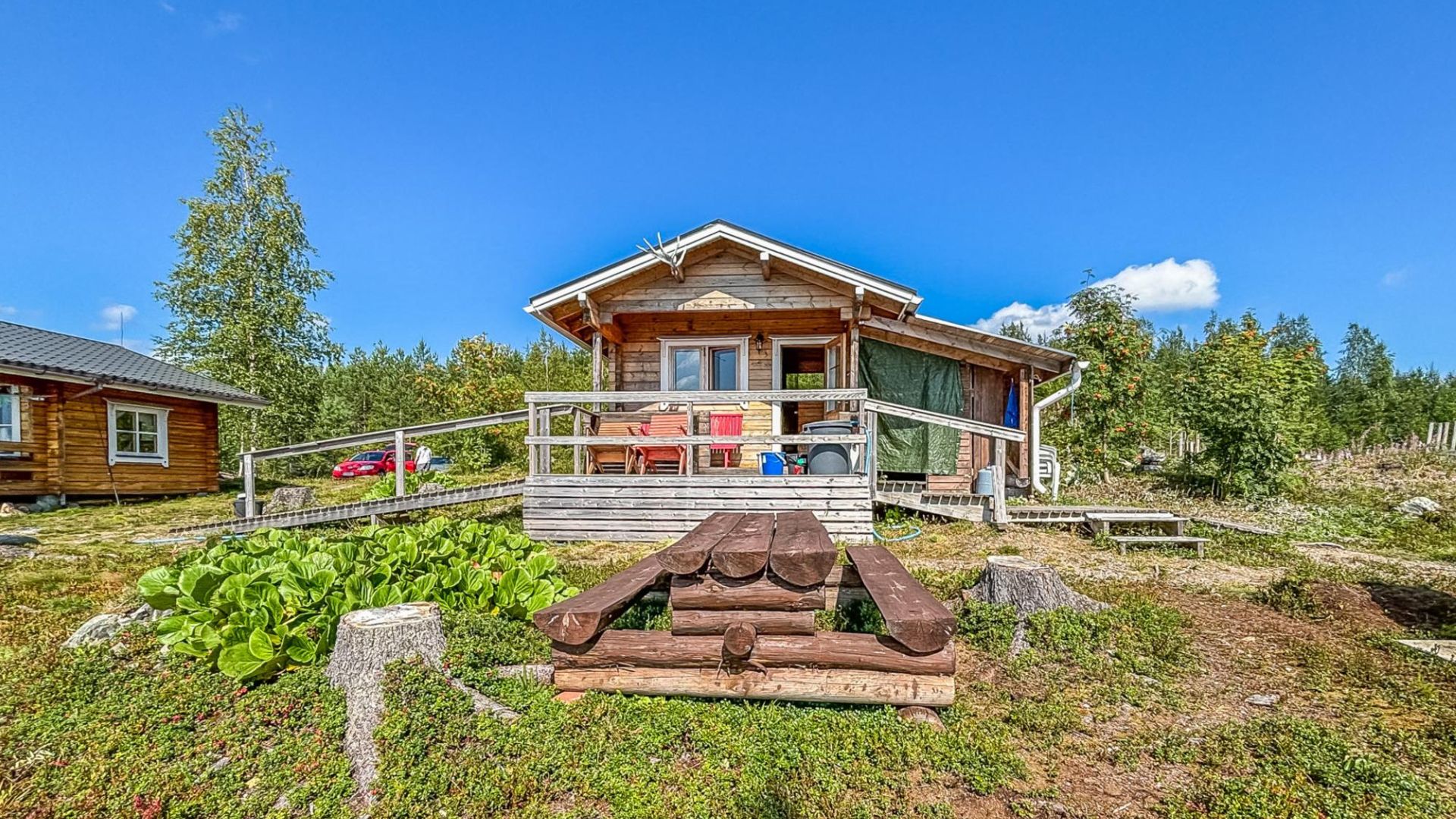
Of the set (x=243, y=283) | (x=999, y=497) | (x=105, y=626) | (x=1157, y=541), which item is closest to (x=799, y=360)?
(x=999, y=497)

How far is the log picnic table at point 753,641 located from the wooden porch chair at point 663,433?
5675 mm

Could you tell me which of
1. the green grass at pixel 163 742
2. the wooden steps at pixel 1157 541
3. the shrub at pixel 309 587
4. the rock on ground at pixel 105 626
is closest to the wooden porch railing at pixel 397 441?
the shrub at pixel 309 587

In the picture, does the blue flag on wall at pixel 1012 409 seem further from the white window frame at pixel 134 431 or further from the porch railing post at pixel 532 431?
the white window frame at pixel 134 431

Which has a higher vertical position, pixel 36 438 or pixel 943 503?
pixel 36 438

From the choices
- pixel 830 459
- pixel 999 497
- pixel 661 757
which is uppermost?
pixel 830 459

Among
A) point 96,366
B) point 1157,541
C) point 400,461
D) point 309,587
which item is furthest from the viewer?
point 96,366

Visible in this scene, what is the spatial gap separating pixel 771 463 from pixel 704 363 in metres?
2.71

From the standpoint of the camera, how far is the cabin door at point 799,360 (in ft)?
32.7

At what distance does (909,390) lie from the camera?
34.6ft

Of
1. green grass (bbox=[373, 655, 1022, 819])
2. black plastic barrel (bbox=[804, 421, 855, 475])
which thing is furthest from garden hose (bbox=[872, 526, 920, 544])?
green grass (bbox=[373, 655, 1022, 819])

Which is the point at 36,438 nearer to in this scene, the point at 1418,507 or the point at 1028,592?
the point at 1028,592

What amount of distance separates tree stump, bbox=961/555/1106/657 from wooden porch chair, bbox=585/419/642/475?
5828 mm

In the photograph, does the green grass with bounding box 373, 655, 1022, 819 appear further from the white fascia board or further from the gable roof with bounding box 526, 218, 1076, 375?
the white fascia board

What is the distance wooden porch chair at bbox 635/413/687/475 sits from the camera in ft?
29.1
